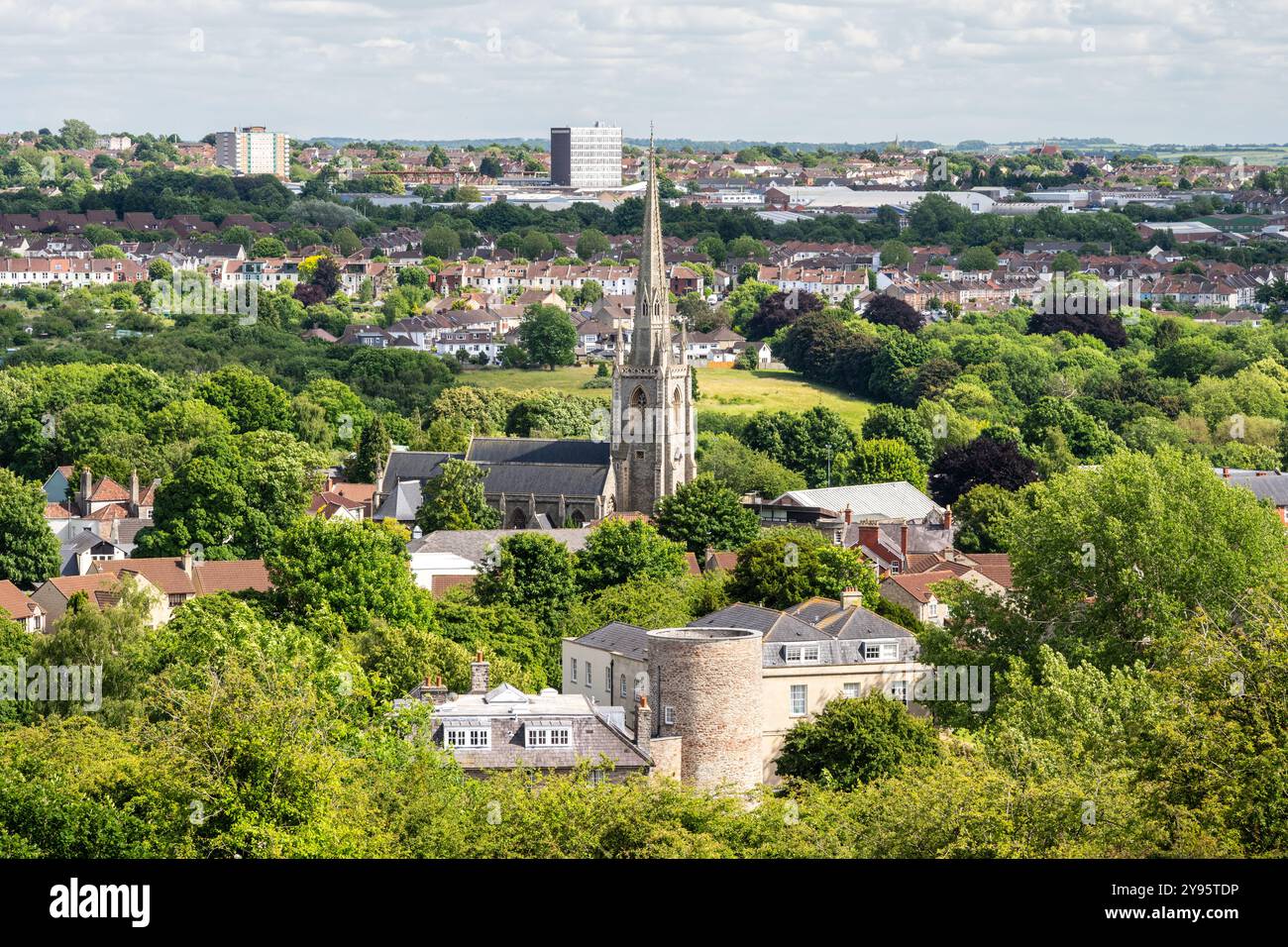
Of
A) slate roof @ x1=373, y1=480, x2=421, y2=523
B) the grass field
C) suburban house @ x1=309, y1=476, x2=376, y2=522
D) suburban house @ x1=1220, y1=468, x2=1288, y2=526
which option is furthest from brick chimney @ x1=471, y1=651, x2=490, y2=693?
the grass field

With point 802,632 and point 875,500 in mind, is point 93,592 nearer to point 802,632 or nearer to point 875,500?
point 802,632

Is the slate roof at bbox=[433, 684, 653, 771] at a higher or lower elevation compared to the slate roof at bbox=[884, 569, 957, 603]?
higher

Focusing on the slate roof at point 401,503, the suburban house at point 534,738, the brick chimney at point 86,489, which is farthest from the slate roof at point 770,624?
the brick chimney at point 86,489

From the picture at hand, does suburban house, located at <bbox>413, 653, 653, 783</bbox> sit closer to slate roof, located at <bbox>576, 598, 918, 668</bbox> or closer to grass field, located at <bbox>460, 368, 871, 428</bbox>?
slate roof, located at <bbox>576, 598, 918, 668</bbox>

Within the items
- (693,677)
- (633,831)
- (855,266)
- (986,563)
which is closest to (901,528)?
(986,563)

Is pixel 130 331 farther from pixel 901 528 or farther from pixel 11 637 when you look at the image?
pixel 11 637

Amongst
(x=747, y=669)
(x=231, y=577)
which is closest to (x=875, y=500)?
(x=231, y=577)

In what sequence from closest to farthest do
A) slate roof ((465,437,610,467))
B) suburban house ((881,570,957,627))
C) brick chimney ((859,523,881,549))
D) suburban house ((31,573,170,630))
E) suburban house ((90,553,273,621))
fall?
suburban house ((881,570,957,627)) → suburban house ((31,573,170,630)) → suburban house ((90,553,273,621)) → brick chimney ((859,523,881,549)) → slate roof ((465,437,610,467))

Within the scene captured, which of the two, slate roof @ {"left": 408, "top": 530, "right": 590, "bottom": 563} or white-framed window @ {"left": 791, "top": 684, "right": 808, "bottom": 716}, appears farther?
slate roof @ {"left": 408, "top": 530, "right": 590, "bottom": 563}
